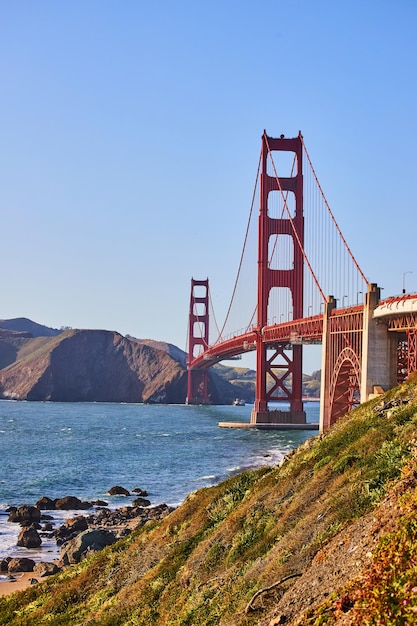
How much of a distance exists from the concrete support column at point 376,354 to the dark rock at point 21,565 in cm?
2386

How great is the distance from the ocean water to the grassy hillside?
13.9m

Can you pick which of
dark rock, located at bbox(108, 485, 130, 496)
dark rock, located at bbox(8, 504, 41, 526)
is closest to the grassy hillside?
dark rock, located at bbox(8, 504, 41, 526)

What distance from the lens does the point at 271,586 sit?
33.5 feet

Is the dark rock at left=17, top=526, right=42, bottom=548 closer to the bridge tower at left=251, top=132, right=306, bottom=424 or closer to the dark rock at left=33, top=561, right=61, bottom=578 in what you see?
the dark rock at left=33, top=561, right=61, bottom=578

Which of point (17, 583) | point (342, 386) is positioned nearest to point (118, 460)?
point (342, 386)

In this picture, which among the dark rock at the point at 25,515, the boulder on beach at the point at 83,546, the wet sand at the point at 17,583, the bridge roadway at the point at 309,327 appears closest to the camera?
the wet sand at the point at 17,583

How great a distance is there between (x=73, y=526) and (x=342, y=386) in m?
26.1

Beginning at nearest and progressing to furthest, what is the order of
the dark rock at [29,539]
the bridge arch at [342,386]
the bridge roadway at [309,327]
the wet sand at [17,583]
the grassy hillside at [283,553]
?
the grassy hillside at [283,553]
the wet sand at [17,583]
the dark rock at [29,539]
the bridge roadway at [309,327]
the bridge arch at [342,386]

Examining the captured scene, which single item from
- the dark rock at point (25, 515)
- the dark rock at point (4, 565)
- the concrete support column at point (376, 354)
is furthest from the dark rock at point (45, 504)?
the concrete support column at point (376, 354)

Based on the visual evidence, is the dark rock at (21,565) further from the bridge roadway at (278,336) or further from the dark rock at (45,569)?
the bridge roadway at (278,336)

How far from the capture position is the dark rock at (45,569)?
83.6 ft

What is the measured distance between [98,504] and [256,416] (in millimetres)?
51034

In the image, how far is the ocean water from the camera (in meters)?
45.0

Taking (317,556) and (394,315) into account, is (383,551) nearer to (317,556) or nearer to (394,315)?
(317,556)
